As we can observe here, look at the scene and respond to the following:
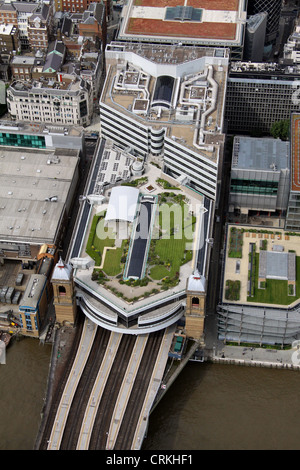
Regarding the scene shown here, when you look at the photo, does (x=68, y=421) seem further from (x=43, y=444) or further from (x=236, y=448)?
A: (x=236, y=448)

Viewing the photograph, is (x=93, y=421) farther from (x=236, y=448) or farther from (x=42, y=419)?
(x=236, y=448)
